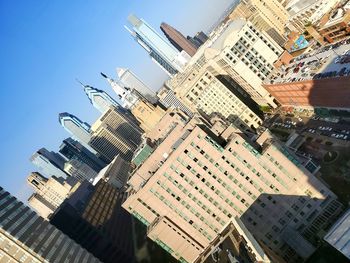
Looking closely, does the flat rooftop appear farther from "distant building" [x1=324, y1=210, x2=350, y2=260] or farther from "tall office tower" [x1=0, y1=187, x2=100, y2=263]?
"tall office tower" [x1=0, y1=187, x2=100, y2=263]

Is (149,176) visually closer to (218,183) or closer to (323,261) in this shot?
(218,183)

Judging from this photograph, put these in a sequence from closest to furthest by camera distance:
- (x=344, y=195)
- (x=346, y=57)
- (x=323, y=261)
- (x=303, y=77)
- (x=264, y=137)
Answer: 1. (x=323, y=261)
2. (x=344, y=195)
3. (x=264, y=137)
4. (x=346, y=57)
5. (x=303, y=77)

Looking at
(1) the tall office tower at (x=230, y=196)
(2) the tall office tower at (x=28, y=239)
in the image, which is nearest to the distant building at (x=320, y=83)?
(1) the tall office tower at (x=230, y=196)

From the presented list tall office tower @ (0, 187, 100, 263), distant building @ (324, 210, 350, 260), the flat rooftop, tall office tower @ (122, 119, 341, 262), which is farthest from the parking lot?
tall office tower @ (0, 187, 100, 263)

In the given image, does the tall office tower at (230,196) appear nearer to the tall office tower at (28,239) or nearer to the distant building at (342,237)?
the tall office tower at (28,239)

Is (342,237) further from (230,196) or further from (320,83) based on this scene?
(320,83)

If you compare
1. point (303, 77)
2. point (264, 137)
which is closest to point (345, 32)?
point (303, 77)

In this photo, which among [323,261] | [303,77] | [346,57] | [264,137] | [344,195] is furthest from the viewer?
[303,77]

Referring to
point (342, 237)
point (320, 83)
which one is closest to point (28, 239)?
point (342, 237)
